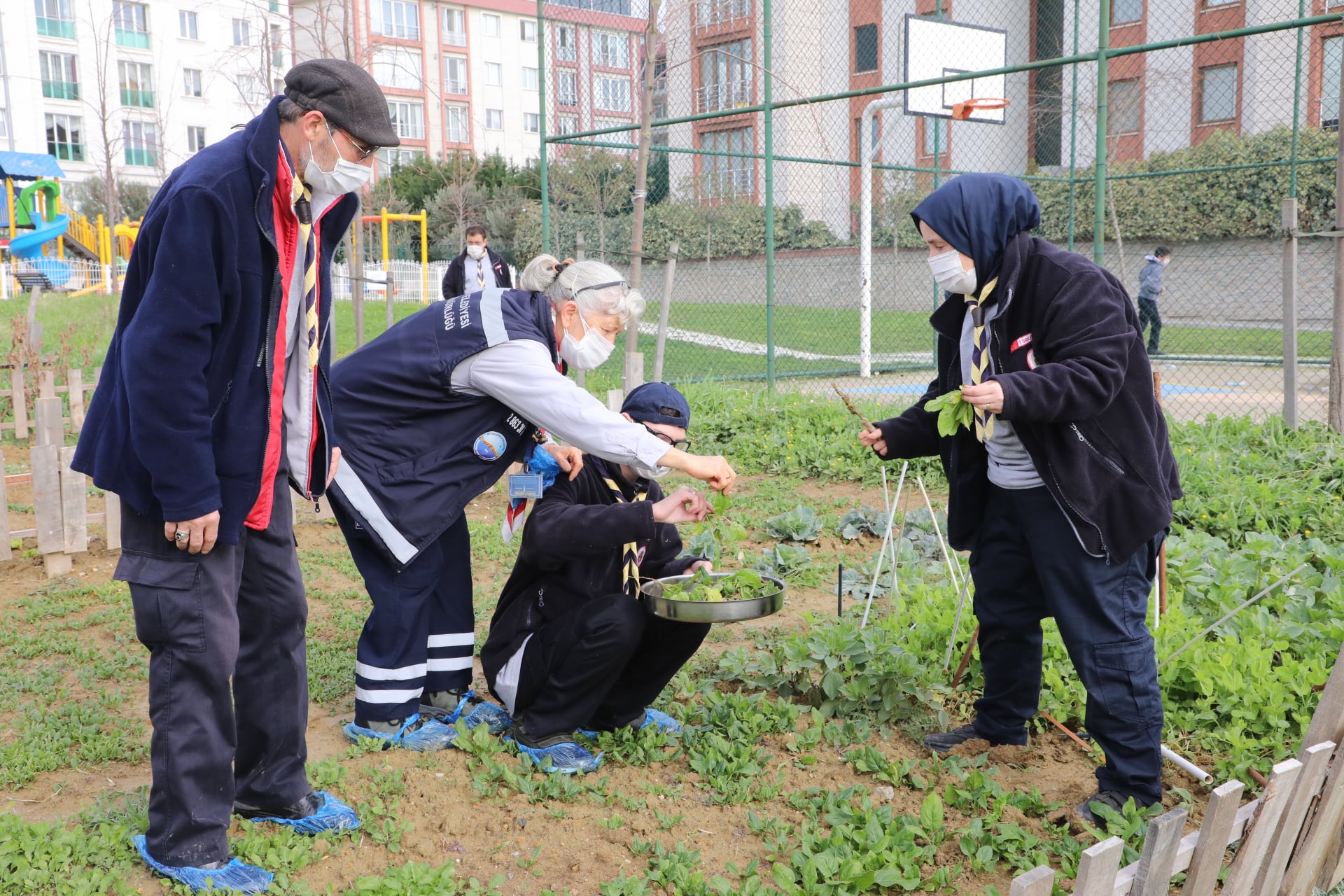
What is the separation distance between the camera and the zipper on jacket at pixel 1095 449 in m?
2.55

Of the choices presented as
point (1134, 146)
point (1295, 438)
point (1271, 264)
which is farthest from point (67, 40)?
point (1295, 438)

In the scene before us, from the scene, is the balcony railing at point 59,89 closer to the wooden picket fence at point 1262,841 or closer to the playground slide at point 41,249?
the playground slide at point 41,249

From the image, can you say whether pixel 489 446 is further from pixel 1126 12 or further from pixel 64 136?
pixel 64 136

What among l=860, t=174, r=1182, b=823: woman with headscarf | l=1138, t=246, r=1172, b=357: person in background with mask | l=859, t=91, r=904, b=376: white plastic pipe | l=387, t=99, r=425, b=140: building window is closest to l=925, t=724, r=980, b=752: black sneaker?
l=860, t=174, r=1182, b=823: woman with headscarf

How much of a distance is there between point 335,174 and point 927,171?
33.8 ft

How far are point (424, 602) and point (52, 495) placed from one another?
8.59ft

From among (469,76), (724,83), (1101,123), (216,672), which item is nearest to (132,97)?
(469,76)

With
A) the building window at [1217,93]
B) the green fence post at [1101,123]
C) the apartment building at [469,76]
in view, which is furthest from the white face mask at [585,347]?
the building window at [1217,93]

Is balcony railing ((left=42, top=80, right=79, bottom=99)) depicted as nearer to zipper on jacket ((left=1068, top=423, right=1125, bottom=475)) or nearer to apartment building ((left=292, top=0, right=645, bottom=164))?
apartment building ((left=292, top=0, right=645, bottom=164))

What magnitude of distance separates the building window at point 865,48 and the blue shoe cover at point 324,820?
54.4 feet

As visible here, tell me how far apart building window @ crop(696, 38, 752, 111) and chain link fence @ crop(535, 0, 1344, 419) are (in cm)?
5

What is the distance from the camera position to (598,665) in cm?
305

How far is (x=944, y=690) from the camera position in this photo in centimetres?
346

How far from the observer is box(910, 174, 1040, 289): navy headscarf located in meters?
2.66
